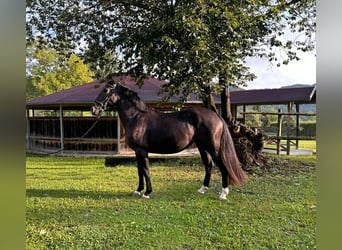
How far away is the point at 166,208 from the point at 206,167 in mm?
456

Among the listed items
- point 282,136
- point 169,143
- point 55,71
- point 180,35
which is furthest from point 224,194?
point 55,71

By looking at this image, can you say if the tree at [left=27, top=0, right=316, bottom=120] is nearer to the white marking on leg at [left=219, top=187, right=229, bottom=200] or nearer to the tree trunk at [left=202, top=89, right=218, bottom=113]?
the tree trunk at [left=202, top=89, right=218, bottom=113]

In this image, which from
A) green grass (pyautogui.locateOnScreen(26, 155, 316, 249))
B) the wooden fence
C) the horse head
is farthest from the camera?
the wooden fence

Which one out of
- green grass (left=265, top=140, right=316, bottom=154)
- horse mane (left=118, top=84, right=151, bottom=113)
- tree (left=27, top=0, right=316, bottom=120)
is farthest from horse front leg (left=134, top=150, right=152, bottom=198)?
green grass (left=265, top=140, right=316, bottom=154)

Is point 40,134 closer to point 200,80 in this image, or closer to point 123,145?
point 123,145

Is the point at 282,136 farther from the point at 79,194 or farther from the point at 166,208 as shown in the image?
the point at 79,194

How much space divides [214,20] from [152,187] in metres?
1.37

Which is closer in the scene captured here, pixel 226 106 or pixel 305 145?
pixel 305 145

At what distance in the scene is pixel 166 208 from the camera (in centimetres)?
238

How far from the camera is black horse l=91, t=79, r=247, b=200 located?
246cm

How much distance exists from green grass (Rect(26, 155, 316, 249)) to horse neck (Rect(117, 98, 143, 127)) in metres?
0.45

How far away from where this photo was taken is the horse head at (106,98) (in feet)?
7.88

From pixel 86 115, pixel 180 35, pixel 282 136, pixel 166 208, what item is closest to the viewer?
pixel 180 35

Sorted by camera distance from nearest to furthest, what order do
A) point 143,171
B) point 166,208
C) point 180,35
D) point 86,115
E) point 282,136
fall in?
1. point 180,35
2. point 166,208
3. point 143,171
4. point 282,136
5. point 86,115
